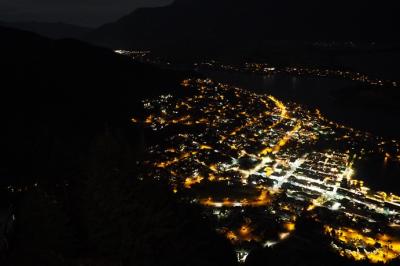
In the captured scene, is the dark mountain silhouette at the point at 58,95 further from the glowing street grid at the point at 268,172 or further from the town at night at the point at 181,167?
the glowing street grid at the point at 268,172

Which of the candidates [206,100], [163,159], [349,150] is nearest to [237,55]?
[206,100]

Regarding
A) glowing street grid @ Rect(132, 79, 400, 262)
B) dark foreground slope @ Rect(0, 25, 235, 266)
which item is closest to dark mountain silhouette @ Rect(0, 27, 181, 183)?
dark foreground slope @ Rect(0, 25, 235, 266)

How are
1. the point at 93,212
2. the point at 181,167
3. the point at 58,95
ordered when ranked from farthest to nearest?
the point at 58,95
the point at 181,167
the point at 93,212

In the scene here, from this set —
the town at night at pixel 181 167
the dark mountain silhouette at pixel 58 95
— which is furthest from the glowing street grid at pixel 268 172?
the dark mountain silhouette at pixel 58 95

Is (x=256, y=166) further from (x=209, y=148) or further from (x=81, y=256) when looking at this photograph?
(x=81, y=256)

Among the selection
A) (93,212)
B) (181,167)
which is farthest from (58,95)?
(93,212)

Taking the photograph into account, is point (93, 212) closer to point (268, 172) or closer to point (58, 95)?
point (268, 172)

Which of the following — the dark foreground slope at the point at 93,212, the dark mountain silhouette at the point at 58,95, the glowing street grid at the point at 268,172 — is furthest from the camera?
the glowing street grid at the point at 268,172

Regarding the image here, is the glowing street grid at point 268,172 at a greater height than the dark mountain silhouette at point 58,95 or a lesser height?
lesser
